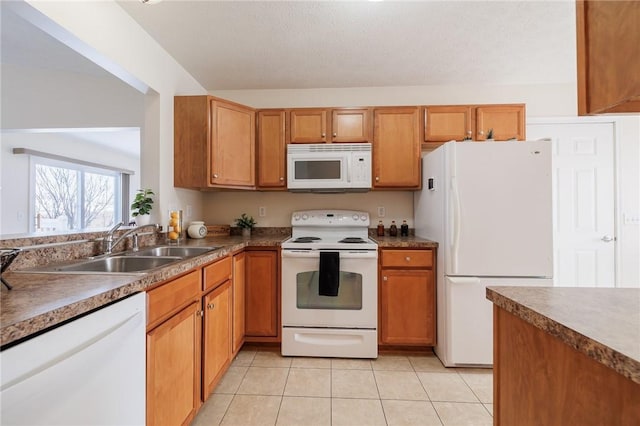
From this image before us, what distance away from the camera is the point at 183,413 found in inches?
52.9

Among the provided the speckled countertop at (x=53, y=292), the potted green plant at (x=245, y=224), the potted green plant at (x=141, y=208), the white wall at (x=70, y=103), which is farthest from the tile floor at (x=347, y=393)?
the white wall at (x=70, y=103)

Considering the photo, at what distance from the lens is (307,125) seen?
2.72 m

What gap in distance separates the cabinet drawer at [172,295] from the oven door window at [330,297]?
956mm

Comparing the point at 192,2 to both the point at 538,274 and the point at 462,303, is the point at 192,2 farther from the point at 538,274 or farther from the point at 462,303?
the point at 538,274

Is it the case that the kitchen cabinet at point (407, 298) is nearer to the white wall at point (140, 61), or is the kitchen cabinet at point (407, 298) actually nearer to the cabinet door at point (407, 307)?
the cabinet door at point (407, 307)

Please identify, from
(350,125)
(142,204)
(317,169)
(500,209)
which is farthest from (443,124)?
(142,204)

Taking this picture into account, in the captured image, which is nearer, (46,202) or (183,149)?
(183,149)

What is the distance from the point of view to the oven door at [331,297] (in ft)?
7.44

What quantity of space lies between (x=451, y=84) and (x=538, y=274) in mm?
1926

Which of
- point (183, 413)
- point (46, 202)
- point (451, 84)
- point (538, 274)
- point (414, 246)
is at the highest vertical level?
point (451, 84)

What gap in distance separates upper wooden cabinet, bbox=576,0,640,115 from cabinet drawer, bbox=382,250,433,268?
5.56ft

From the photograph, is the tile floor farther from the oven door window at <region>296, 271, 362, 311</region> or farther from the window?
the window

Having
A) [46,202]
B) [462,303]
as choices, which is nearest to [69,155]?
[46,202]

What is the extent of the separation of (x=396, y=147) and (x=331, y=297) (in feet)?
4.80
